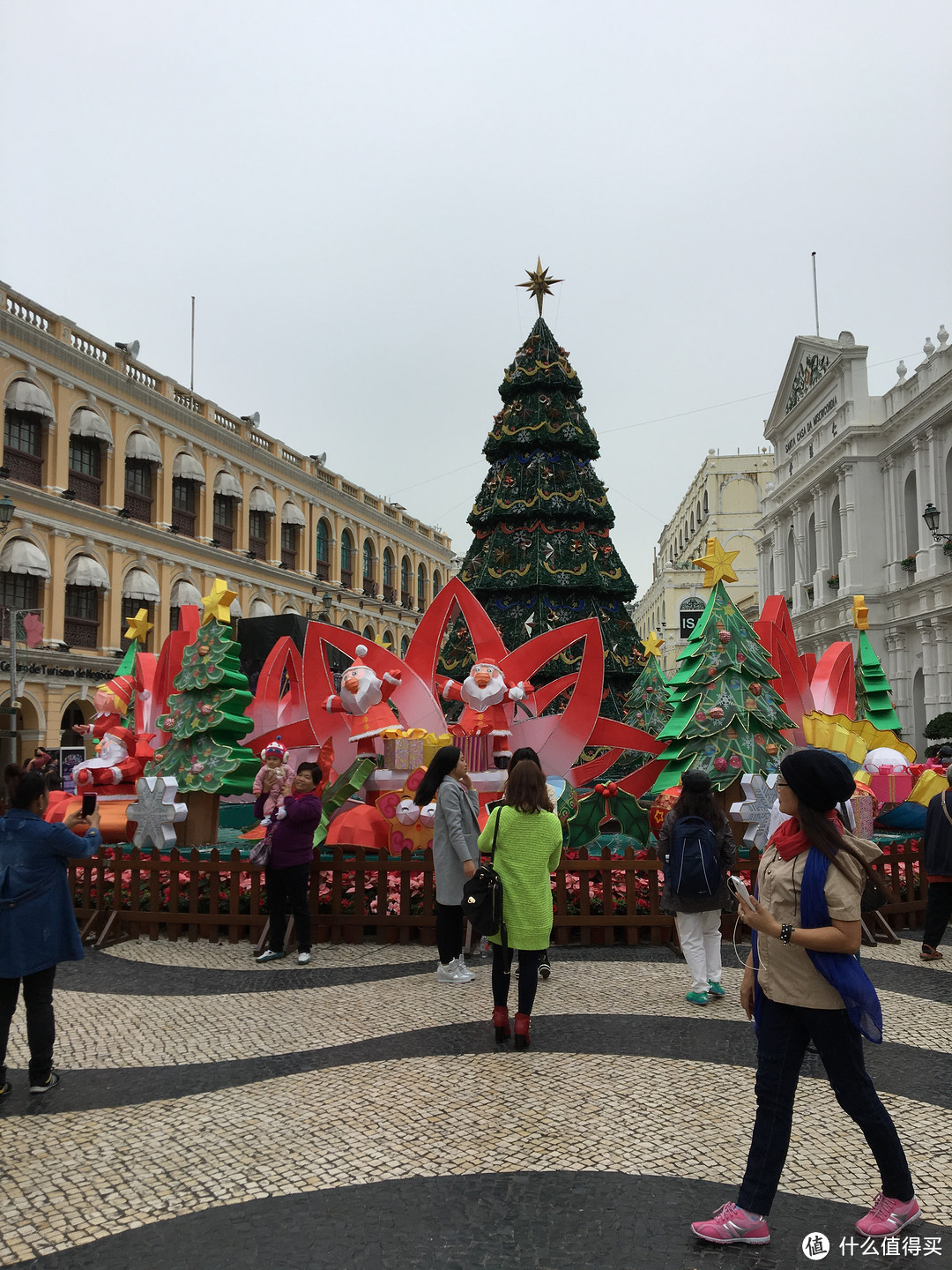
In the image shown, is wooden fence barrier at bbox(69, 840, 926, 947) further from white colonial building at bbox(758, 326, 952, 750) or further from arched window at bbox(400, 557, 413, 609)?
arched window at bbox(400, 557, 413, 609)

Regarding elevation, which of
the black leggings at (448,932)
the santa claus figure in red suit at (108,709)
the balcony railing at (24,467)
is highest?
the balcony railing at (24,467)

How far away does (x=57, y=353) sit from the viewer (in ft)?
85.3

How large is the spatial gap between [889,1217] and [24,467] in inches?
1086

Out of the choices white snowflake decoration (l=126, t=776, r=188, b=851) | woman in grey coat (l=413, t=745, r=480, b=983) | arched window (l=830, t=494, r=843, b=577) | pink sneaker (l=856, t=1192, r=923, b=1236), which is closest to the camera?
pink sneaker (l=856, t=1192, r=923, b=1236)

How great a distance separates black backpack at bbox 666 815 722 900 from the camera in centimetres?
554

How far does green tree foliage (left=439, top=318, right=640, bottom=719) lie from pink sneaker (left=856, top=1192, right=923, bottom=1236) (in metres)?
9.77

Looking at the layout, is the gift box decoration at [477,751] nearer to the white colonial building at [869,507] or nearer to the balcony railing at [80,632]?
the balcony railing at [80,632]

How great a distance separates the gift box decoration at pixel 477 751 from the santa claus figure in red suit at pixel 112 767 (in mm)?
4642

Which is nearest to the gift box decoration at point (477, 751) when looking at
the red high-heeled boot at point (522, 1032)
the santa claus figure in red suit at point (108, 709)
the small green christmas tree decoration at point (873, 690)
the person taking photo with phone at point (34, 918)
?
the red high-heeled boot at point (522, 1032)

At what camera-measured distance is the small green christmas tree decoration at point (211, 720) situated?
34.4 feet

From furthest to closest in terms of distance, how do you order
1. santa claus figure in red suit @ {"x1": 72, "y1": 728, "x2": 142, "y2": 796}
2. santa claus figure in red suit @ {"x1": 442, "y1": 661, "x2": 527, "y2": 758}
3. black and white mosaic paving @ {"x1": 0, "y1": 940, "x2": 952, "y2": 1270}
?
santa claus figure in red suit @ {"x1": 72, "y1": 728, "x2": 142, "y2": 796}, santa claus figure in red suit @ {"x1": 442, "y1": 661, "x2": 527, "y2": 758}, black and white mosaic paving @ {"x1": 0, "y1": 940, "x2": 952, "y2": 1270}

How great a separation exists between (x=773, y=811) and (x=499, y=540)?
6181mm

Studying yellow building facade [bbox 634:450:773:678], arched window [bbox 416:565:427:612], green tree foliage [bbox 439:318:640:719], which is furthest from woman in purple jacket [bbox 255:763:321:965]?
yellow building facade [bbox 634:450:773:678]

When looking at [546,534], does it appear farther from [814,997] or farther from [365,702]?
[814,997]
